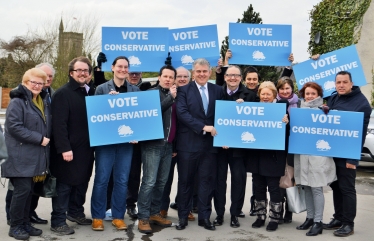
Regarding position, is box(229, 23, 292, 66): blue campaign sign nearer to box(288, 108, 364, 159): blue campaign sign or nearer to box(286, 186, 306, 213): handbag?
box(288, 108, 364, 159): blue campaign sign

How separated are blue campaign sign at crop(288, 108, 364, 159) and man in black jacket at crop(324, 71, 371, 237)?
0.15 metres

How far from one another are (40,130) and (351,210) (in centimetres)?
389

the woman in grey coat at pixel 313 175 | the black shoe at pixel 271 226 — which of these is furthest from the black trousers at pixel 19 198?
the woman in grey coat at pixel 313 175

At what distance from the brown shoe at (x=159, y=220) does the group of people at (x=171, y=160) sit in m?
0.01

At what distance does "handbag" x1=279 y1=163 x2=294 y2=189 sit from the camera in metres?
A: 6.24

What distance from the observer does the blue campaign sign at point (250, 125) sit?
596 centimetres

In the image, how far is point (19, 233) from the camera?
530 cm

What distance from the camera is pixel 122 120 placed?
579cm

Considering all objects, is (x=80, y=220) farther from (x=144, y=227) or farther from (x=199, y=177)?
(x=199, y=177)

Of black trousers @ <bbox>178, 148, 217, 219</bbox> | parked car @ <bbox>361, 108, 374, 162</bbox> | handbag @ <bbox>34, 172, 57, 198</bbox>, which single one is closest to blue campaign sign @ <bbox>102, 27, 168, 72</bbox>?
black trousers @ <bbox>178, 148, 217, 219</bbox>

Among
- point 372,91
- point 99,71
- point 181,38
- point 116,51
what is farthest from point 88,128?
point 372,91

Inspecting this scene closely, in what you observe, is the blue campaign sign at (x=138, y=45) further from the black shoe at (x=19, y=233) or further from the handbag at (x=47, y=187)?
the black shoe at (x=19, y=233)

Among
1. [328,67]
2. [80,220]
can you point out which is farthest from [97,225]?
[328,67]

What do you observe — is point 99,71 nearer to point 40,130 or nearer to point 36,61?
point 40,130
